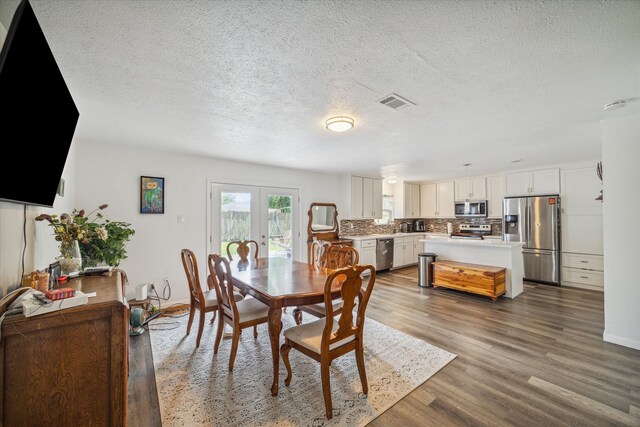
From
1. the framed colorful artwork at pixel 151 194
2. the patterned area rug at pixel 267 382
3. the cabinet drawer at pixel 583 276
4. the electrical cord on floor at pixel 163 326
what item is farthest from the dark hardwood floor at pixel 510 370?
the framed colorful artwork at pixel 151 194

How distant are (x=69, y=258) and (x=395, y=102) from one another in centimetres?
290

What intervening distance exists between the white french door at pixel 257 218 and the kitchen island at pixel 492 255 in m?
2.98

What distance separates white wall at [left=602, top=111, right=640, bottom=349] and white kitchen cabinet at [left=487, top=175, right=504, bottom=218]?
3.45 metres

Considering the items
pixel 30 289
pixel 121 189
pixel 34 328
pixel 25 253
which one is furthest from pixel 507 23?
pixel 121 189

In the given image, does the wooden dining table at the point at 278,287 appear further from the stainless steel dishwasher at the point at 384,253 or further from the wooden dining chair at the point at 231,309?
the stainless steel dishwasher at the point at 384,253

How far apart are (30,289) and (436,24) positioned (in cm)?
254

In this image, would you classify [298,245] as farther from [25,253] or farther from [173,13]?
[173,13]

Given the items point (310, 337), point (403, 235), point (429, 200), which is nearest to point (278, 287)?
point (310, 337)

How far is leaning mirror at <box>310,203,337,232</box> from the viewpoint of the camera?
5.71m

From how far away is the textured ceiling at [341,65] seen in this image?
1.29 meters

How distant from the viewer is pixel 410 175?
6.27m

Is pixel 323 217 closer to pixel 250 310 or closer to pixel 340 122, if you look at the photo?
pixel 340 122

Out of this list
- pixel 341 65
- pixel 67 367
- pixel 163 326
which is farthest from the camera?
pixel 163 326

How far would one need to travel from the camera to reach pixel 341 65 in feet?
5.63
